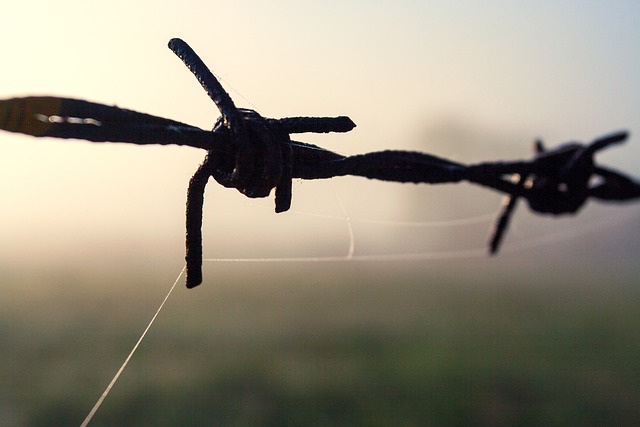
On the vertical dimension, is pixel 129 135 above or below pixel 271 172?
above

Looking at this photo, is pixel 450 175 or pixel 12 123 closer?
pixel 12 123

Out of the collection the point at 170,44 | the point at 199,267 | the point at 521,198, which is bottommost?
the point at 199,267

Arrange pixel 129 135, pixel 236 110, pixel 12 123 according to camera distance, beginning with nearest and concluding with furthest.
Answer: pixel 12 123
pixel 129 135
pixel 236 110

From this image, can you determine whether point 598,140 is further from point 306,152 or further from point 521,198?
point 306,152

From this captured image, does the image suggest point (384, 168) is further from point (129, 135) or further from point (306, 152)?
point (129, 135)

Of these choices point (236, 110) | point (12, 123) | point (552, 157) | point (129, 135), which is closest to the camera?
point (12, 123)

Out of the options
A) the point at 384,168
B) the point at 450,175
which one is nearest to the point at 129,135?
the point at 384,168
